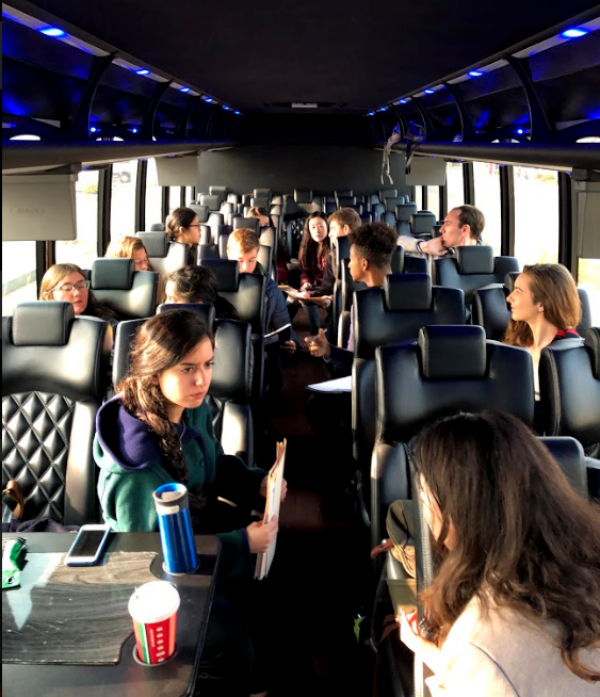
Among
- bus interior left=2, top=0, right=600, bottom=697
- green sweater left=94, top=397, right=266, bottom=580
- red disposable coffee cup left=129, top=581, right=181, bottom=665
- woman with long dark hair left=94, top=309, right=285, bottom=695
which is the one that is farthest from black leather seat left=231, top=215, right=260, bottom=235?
red disposable coffee cup left=129, top=581, right=181, bottom=665

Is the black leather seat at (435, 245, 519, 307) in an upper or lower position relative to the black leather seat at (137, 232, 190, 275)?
lower

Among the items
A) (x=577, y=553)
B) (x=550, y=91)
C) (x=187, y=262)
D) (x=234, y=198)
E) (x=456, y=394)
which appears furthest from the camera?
(x=234, y=198)

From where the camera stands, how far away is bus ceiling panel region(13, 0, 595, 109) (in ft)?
8.91

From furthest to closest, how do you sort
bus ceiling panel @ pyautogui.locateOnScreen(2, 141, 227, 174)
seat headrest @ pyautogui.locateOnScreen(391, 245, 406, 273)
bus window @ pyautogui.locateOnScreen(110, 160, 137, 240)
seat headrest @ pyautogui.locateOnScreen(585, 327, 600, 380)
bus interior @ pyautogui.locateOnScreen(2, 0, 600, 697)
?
bus window @ pyautogui.locateOnScreen(110, 160, 137, 240), seat headrest @ pyautogui.locateOnScreen(391, 245, 406, 273), bus ceiling panel @ pyautogui.locateOnScreen(2, 141, 227, 174), bus interior @ pyautogui.locateOnScreen(2, 0, 600, 697), seat headrest @ pyautogui.locateOnScreen(585, 327, 600, 380)

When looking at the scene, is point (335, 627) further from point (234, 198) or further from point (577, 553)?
point (234, 198)

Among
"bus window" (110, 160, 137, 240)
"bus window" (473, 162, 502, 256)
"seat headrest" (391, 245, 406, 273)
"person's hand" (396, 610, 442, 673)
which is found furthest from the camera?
"bus window" (110, 160, 137, 240)

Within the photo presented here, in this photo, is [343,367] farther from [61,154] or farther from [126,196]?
[126,196]

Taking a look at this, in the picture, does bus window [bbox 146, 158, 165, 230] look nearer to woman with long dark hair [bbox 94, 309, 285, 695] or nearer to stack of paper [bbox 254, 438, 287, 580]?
woman with long dark hair [bbox 94, 309, 285, 695]

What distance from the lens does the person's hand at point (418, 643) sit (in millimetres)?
1506

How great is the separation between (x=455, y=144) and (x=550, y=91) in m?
0.79

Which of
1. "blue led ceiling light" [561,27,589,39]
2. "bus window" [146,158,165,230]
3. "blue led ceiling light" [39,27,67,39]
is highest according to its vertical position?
"bus window" [146,158,165,230]

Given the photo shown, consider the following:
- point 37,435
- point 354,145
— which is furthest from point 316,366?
point 354,145

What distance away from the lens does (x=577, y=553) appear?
4.47ft

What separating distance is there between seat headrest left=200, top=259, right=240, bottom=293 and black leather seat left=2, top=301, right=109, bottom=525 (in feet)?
5.40
